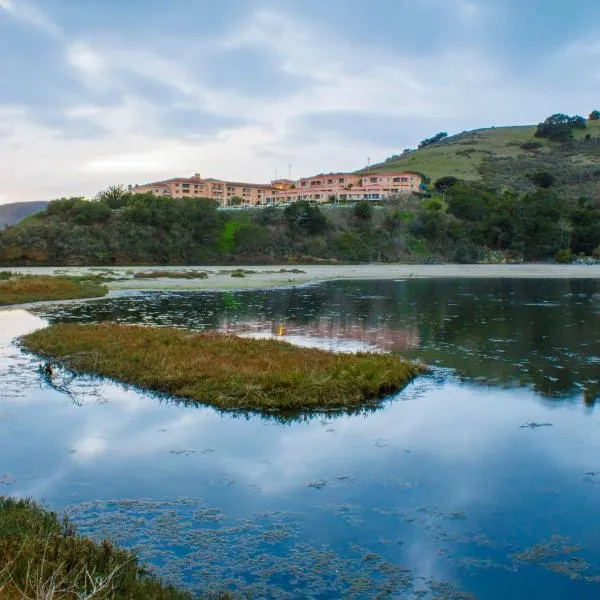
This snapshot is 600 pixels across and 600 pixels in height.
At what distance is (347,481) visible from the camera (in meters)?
12.4

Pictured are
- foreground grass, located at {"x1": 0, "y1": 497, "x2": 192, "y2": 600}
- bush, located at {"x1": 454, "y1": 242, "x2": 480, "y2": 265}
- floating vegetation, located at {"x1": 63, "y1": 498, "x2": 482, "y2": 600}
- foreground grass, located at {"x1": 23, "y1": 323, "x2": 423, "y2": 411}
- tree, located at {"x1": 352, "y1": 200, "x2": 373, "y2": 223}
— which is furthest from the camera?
tree, located at {"x1": 352, "y1": 200, "x2": 373, "y2": 223}

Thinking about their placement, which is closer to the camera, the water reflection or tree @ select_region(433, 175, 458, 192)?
the water reflection

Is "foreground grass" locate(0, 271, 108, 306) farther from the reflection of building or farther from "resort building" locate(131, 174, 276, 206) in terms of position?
"resort building" locate(131, 174, 276, 206)

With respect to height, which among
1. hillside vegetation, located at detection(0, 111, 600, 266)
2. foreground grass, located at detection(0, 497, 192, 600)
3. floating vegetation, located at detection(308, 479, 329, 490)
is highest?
hillside vegetation, located at detection(0, 111, 600, 266)

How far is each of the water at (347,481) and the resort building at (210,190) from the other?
511 feet

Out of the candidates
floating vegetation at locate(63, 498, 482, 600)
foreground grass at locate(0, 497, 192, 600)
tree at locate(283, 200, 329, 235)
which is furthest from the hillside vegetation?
foreground grass at locate(0, 497, 192, 600)

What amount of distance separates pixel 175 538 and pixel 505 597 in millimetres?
4826

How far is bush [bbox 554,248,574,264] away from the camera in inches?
4604

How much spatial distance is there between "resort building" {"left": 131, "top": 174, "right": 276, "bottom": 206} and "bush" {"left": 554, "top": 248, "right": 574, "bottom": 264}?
81963 mm

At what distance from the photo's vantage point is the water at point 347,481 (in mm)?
9094

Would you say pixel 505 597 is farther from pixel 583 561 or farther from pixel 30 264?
pixel 30 264

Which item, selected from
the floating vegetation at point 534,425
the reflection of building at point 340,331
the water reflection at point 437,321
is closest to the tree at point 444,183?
the water reflection at point 437,321

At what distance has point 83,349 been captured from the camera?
952 inches

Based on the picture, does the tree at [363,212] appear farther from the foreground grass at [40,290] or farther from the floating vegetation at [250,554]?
the floating vegetation at [250,554]
